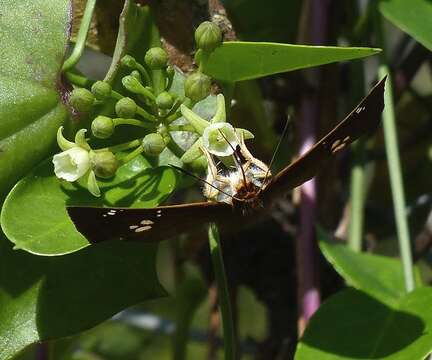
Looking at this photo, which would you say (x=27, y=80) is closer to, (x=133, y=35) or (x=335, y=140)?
(x=133, y=35)

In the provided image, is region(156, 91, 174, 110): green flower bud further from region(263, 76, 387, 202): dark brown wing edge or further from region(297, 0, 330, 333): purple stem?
region(297, 0, 330, 333): purple stem

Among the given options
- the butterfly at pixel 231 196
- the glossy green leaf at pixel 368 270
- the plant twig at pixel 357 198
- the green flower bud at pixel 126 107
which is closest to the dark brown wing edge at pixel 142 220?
the butterfly at pixel 231 196

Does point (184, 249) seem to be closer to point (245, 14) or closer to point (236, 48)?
point (245, 14)

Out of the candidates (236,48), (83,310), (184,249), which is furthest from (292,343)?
(236,48)

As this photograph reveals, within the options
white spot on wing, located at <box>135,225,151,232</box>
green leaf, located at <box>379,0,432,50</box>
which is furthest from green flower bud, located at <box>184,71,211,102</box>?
green leaf, located at <box>379,0,432,50</box>

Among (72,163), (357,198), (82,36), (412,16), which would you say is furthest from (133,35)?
(357,198)
